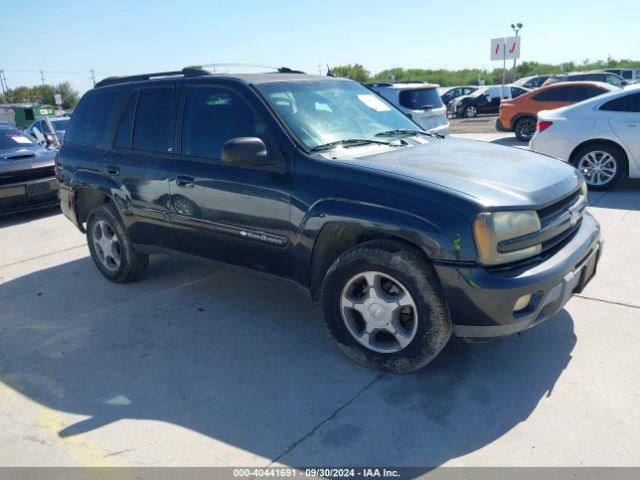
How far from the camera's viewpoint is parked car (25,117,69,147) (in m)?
10.6

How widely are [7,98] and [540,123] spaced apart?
77.4 m

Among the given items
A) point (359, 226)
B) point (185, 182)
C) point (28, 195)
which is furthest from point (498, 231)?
point (28, 195)

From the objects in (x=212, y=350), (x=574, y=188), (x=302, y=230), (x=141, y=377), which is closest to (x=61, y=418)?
(x=141, y=377)

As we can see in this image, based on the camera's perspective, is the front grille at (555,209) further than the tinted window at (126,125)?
No

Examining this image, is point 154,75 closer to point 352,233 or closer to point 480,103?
point 352,233

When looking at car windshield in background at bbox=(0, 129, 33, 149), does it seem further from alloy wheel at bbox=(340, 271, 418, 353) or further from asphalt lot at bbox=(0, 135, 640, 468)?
alloy wheel at bbox=(340, 271, 418, 353)

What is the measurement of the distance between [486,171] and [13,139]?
8.55 metres

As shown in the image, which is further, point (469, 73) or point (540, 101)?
point (469, 73)

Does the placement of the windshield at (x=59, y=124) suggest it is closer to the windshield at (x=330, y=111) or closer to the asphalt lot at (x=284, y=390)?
the asphalt lot at (x=284, y=390)

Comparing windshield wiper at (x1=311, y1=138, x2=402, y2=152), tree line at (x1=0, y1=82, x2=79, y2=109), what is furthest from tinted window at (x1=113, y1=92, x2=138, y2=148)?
tree line at (x1=0, y1=82, x2=79, y2=109)

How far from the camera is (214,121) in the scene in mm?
4051

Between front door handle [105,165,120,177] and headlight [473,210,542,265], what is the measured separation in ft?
10.6

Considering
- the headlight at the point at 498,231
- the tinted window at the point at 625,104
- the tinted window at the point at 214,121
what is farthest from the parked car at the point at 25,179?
the tinted window at the point at 625,104

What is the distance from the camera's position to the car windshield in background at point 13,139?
29.2ft
